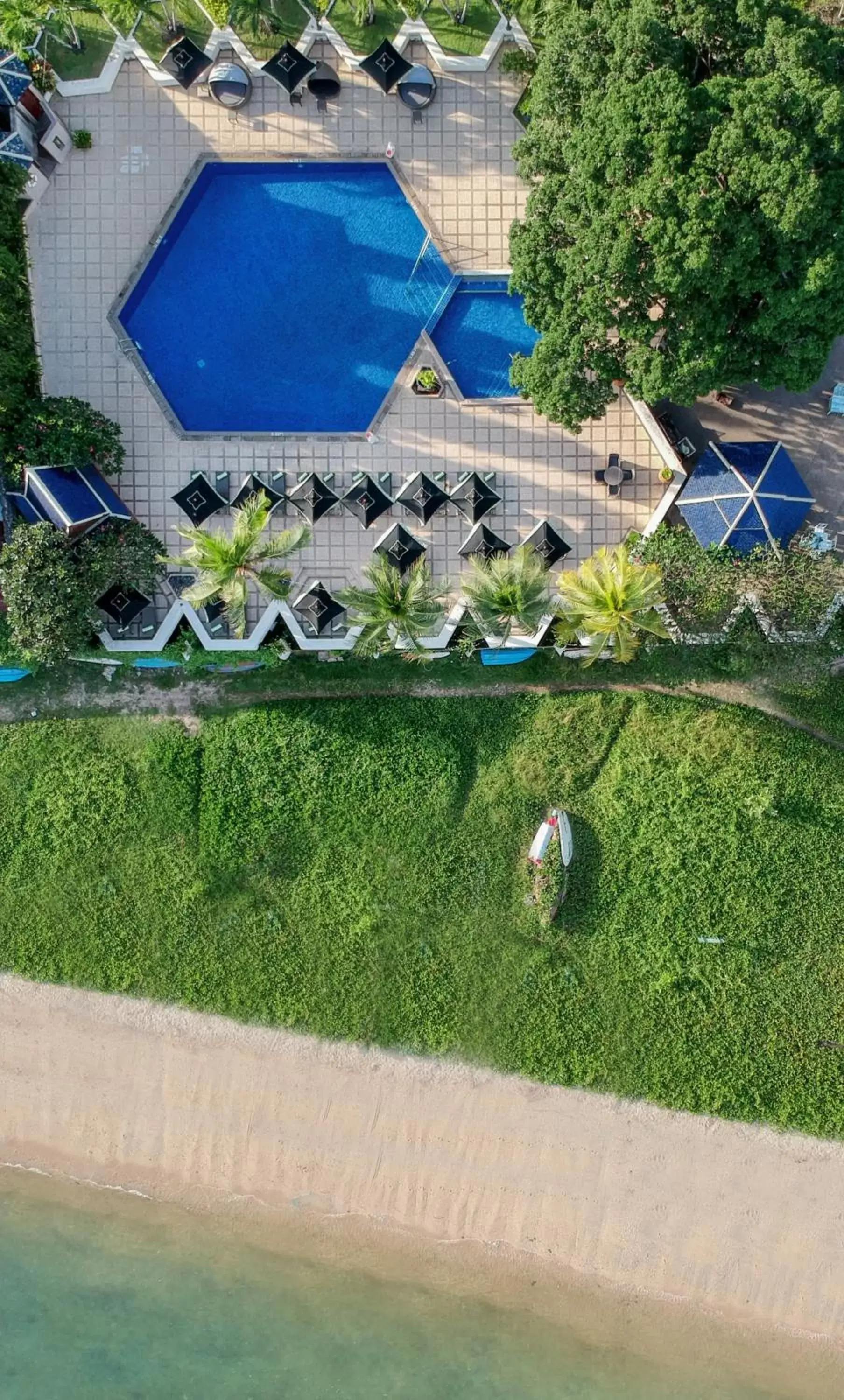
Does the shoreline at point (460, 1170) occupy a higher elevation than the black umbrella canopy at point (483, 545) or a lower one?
lower

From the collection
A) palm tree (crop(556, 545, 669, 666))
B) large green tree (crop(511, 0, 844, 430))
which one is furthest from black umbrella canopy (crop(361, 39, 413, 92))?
palm tree (crop(556, 545, 669, 666))

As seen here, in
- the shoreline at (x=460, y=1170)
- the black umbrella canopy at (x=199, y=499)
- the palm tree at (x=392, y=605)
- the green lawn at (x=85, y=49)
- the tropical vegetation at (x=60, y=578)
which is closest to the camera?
the palm tree at (x=392, y=605)

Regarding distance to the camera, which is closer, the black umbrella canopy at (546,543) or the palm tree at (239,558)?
the palm tree at (239,558)

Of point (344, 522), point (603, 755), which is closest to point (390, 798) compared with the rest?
point (603, 755)

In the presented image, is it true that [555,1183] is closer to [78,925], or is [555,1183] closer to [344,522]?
[78,925]

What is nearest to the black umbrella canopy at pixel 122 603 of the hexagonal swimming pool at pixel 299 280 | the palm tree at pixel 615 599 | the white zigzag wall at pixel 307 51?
the hexagonal swimming pool at pixel 299 280

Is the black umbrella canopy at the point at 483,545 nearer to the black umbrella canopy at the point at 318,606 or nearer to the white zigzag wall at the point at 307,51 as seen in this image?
the black umbrella canopy at the point at 318,606

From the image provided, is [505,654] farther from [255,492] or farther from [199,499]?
[199,499]

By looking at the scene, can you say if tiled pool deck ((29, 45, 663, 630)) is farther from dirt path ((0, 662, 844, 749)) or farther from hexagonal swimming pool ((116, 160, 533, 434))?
dirt path ((0, 662, 844, 749))

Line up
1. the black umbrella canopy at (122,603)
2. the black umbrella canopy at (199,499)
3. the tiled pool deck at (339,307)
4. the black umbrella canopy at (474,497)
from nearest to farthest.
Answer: the black umbrella canopy at (122,603) < the black umbrella canopy at (199,499) < the black umbrella canopy at (474,497) < the tiled pool deck at (339,307)
